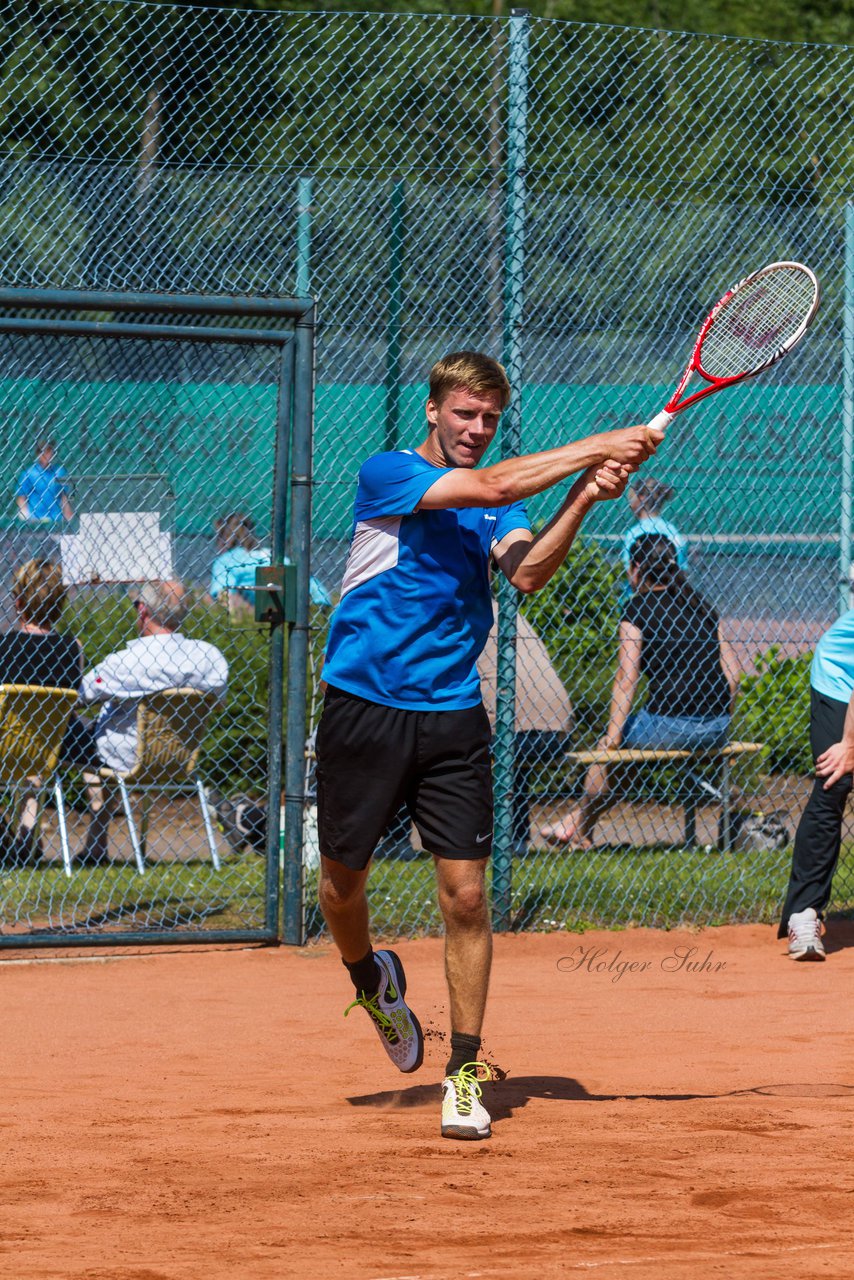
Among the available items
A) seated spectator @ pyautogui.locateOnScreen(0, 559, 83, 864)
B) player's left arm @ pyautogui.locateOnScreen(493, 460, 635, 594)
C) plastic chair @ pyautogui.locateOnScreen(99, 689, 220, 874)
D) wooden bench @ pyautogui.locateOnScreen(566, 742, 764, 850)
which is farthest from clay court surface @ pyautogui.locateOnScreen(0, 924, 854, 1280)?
player's left arm @ pyautogui.locateOnScreen(493, 460, 635, 594)

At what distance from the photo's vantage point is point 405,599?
4.50 m

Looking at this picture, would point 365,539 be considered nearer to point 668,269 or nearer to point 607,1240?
point 607,1240

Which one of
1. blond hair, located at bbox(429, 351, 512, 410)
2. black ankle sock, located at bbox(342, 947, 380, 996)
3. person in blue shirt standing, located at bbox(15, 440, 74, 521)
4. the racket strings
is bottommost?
black ankle sock, located at bbox(342, 947, 380, 996)

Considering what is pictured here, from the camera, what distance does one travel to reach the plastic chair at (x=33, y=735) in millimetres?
7383

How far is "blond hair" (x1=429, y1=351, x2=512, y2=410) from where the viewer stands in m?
4.43

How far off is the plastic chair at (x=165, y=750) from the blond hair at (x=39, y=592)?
591 millimetres

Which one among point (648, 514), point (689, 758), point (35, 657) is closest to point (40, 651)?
point (35, 657)

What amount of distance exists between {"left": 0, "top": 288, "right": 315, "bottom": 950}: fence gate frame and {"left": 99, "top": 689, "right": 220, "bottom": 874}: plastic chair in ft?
3.20

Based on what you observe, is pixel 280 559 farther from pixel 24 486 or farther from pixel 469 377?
pixel 469 377

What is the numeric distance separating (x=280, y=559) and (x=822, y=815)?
8.03 ft

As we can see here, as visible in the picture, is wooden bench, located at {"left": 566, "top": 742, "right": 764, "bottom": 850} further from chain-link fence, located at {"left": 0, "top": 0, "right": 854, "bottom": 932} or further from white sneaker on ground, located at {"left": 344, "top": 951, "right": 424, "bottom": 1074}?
white sneaker on ground, located at {"left": 344, "top": 951, "right": 424, "bottom": 1074}

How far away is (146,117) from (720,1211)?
12.1 metres

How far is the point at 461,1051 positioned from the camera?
14.4ft

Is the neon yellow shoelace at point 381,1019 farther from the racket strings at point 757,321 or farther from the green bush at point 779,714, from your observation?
the green bush at point 779,714
